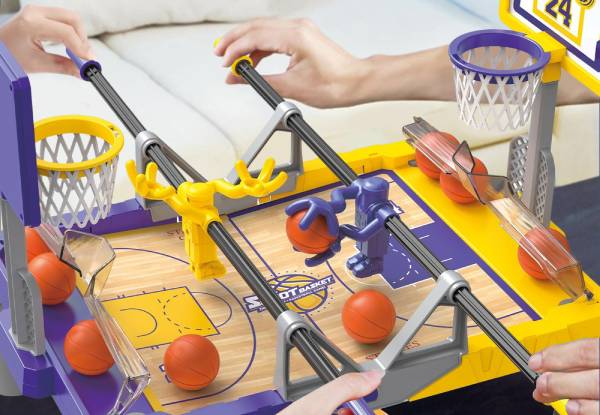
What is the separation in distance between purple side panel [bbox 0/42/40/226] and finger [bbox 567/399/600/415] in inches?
29.4

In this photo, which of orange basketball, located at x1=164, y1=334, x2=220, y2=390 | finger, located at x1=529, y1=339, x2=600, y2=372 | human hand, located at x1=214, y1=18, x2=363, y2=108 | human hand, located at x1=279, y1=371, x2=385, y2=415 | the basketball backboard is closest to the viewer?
finger, located at x1=529, y1=339, x2=600, y2=372

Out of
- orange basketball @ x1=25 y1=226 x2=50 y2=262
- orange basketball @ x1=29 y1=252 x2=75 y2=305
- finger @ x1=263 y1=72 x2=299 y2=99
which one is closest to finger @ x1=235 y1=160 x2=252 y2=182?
orange basketball @ x1=29 y1=252 x2=75 y2=305

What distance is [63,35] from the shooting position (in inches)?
92.7

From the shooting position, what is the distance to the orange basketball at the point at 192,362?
1734 mm

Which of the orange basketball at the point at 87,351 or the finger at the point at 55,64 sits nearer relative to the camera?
the orange basketball at the point at 87,351

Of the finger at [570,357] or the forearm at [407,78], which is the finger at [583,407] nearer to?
the finger at [570,357]

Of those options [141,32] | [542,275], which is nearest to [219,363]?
[542,275]

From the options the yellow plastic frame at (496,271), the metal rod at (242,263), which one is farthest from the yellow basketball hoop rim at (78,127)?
the yellow plastic frame at (496,271)

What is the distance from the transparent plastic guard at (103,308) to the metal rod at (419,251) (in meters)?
0.40

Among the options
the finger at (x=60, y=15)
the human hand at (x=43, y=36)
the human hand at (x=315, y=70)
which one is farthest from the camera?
the human hand at (x=315, y=70)

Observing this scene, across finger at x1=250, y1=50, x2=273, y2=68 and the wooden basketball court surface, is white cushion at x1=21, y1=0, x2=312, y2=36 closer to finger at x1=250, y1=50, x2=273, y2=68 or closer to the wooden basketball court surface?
finger at x1=250, y1=50, x2=273, y2=68

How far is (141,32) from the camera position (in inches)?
120

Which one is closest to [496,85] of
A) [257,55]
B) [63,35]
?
[257,55]

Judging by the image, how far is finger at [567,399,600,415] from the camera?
1.41 meters
